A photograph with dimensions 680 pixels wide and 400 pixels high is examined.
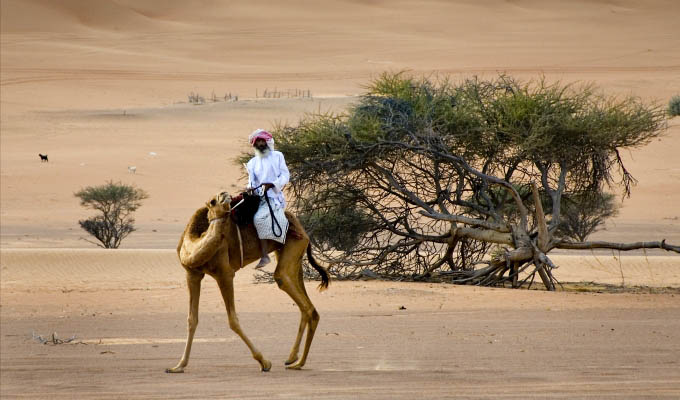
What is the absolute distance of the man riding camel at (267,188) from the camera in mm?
9781

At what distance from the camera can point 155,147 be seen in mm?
49875

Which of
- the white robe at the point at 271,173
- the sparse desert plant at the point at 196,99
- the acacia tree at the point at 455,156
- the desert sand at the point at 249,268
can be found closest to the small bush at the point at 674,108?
the desert sand at the point at 249,268

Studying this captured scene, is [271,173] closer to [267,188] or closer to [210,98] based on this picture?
[267,188]

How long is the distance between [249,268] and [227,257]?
56.8ft

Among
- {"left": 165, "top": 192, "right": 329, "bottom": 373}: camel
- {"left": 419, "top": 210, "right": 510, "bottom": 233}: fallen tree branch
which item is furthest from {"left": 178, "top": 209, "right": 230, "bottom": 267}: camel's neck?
{"left": 419, "top": 210, "right": 510, "bottom": 233}: fallen tree branch

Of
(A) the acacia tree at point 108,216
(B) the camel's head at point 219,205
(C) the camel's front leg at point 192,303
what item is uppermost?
(B) the camel's head at point 219,205

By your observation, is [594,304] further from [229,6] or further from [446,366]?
[229,6]

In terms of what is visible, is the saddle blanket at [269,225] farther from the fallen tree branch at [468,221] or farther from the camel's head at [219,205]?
the fallen tree branch at [468,221]

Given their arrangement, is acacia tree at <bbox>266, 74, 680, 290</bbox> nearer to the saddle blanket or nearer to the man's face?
the man's face

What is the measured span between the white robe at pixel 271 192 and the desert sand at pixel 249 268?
132cm

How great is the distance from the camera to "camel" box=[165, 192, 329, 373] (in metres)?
9.20

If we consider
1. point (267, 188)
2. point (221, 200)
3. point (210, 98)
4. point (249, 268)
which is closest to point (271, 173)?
point (267, 188)

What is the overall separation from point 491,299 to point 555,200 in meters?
2.86

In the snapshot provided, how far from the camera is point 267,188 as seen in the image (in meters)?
10.1
